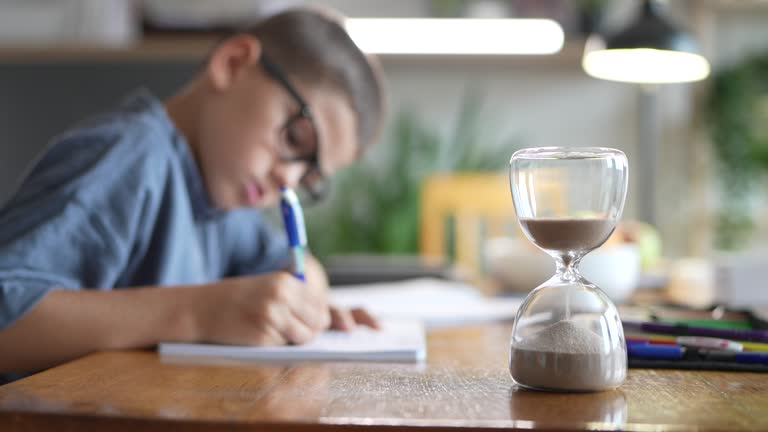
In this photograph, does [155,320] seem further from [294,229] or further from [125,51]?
[125,51]

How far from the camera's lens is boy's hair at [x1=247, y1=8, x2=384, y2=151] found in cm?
125

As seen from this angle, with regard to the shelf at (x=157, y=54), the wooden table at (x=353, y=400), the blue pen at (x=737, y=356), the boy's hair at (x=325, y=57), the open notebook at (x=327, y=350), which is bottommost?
the open notebook at (x=327, y=350)

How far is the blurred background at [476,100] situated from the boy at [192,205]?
6.69 ft

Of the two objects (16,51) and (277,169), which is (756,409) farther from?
(16,51)

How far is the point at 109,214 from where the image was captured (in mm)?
900

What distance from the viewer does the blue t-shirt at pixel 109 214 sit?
81cm

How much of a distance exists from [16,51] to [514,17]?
6.76 feet

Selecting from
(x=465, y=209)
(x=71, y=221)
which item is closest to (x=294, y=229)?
(x=71, y=221)

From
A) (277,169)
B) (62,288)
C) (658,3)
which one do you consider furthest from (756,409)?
(658,3)

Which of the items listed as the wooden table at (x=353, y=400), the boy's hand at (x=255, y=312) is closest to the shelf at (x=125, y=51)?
the boy's hand at (x=255, y=312)

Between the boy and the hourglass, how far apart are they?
284 millimetres

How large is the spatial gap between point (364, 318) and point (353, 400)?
1.37 feet

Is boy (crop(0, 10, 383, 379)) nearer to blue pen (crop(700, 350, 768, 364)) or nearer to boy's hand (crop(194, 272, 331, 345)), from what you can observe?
boy's hand (crop(194, 272, 331, 345))

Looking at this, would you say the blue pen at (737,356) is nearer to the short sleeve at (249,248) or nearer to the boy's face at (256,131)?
the boy's face at (256,131)
